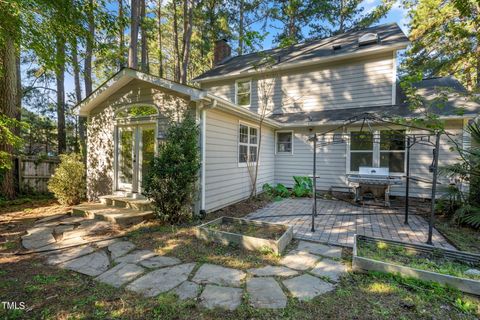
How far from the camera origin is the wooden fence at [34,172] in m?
7.44

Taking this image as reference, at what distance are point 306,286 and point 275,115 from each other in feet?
26.0

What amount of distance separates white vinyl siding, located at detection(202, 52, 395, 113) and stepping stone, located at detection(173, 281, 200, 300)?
6.35 m

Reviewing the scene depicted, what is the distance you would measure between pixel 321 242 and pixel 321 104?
6.48 metres

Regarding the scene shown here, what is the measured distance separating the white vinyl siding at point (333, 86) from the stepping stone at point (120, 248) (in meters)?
5.45

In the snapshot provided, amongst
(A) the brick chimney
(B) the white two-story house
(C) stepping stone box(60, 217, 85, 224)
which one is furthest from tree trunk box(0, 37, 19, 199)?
(A) the brick chimney

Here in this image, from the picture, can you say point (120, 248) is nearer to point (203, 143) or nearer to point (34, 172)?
point (203, 143)

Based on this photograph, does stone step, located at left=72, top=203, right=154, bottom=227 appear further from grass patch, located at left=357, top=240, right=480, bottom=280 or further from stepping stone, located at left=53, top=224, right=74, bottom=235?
grass patch, located at left=357, top=240, right=480, bottom=280

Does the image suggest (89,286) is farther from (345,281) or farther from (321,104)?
(321,104)

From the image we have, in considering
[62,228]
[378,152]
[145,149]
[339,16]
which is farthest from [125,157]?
[339,16]

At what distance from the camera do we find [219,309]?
227cm

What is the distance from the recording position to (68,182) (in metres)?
6.66

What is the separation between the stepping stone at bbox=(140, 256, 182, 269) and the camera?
323cm

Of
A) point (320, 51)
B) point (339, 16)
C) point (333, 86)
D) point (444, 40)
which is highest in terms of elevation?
point (339, 16)

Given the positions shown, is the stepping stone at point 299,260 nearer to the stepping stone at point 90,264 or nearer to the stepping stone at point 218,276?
the stepping stone at point 218,276
